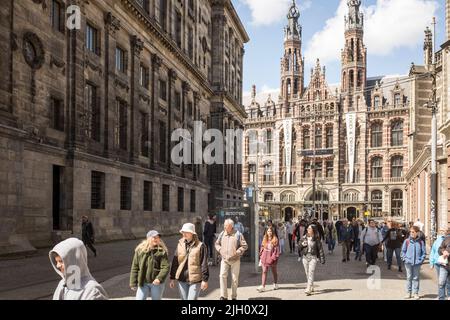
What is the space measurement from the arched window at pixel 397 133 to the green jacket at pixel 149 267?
233ft

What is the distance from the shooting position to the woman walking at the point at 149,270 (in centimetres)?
774

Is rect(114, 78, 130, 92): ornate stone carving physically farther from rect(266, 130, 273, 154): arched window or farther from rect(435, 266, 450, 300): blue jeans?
rect(266, 130, 273, 154): arched window

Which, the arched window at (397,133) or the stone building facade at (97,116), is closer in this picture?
the stone building facade at (97,116)

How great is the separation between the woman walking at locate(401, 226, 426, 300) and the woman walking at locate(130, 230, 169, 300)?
A: 6685 mm

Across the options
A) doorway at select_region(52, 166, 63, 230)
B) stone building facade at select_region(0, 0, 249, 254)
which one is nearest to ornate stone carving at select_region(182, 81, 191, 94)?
stone building facade at select_region(0, 0, 249, 254)

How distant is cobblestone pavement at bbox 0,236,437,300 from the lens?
38.0 feet

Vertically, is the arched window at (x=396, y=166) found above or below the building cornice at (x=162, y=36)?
below

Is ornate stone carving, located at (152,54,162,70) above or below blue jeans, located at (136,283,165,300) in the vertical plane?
above

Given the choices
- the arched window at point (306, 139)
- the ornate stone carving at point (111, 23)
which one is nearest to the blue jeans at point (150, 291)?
the ornate stone carving at point (111, 23)

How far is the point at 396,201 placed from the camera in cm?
7319

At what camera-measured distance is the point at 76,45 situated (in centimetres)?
2342

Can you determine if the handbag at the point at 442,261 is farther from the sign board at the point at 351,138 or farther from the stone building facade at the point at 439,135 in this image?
the sign board at the point at 351,138

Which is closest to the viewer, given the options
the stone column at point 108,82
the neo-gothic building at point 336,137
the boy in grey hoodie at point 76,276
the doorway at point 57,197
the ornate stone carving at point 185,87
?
the boy in grey hoodie at point 76,276
